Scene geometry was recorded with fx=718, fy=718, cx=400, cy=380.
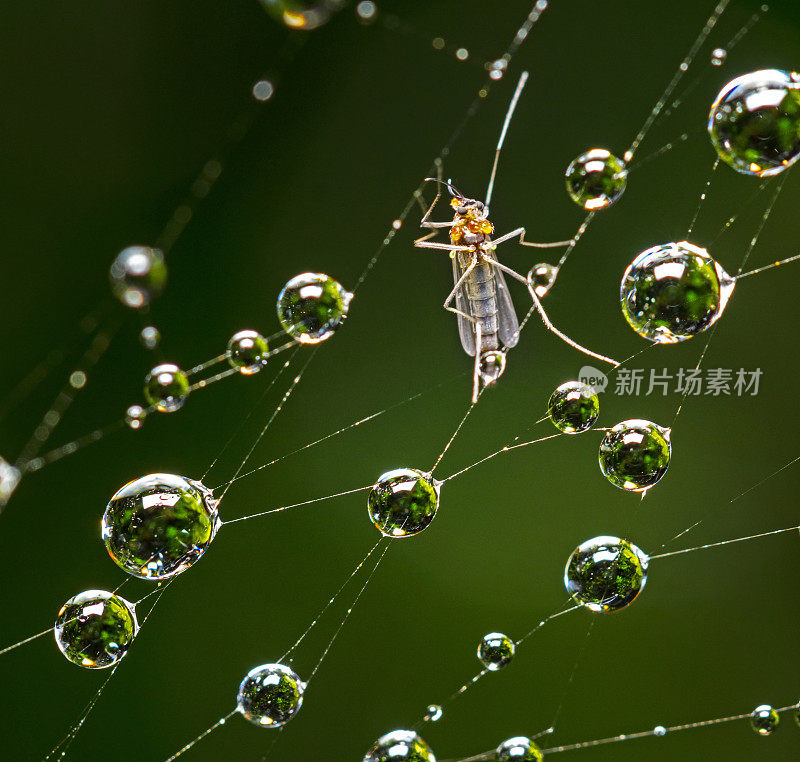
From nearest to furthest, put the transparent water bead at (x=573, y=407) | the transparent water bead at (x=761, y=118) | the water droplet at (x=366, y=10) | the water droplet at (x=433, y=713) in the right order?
the transparent water bead at (x=761, y=118) → the transparent water bead at (x=573, y=407) → the water droplet at (x=433, y=713) → the water droplet at (x=366, y=10)

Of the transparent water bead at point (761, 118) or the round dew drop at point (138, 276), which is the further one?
the round dew drop at point (138, 276)

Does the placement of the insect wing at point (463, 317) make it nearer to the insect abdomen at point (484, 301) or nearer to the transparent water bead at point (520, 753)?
the insect abdomen at point (484, 301)

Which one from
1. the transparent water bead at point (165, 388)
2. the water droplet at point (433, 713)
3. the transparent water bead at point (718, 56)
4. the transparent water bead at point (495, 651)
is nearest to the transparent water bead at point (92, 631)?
the transparent water bead at point (165, 388)

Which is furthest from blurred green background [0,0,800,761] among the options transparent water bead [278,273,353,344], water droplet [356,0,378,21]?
transparent water bead [278,273,353,344]

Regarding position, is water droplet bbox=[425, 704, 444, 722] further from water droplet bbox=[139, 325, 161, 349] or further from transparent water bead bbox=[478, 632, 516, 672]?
water droplet bbox=[139, 325, 161, 349]

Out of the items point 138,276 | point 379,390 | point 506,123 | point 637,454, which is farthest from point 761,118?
point 379,390

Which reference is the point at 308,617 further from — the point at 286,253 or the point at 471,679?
the point at 286,253

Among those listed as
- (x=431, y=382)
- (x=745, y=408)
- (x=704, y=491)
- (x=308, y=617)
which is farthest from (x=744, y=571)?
(x=308, y=617)
